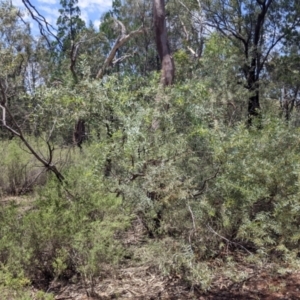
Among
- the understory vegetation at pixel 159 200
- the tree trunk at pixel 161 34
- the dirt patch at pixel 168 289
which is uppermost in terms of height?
the tree trunk at pixel 161 34

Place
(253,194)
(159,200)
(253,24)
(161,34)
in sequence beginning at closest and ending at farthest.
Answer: (253,194) < (159,200) < (161,34) < (253,24)

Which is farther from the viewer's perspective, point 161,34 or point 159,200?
point 161,34

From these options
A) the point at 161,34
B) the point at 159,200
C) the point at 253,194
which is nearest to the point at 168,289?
the point at 159,200

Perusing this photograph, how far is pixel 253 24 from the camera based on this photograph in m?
14.7

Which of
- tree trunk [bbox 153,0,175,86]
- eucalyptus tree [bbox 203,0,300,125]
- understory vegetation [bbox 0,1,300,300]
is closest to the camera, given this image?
understory vegetation [bbox 0,1,300,300]

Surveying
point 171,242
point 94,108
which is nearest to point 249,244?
point 171,242

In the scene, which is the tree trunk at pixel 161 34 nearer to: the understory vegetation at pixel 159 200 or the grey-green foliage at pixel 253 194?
the understory vegetation at pixel 159 200

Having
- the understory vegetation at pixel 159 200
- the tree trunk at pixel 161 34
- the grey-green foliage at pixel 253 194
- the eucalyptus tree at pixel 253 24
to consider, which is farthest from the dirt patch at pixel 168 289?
the eucalyptus tree at pixel 253 24

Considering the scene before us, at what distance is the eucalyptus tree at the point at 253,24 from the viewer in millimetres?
13945

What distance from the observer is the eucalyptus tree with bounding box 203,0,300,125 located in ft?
45.8

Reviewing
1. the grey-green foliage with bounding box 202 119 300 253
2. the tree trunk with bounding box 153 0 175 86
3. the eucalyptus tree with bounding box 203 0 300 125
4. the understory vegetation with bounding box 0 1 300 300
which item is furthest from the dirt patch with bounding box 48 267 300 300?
the eucalyptus tree with bounding box 203 0 300 125

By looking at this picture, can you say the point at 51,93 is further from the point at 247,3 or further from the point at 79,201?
the point at 247,3

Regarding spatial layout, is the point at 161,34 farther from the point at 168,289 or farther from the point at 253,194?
the point at 168,289

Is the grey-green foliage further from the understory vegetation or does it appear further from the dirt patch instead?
the dirt patch
